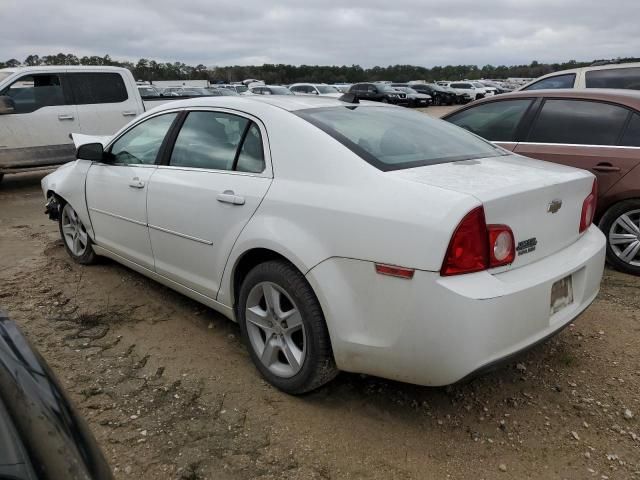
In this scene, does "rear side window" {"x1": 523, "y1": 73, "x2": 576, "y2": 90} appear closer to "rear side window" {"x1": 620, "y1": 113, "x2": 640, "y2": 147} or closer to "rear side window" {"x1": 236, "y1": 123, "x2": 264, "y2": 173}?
"rear side window" {"x1": 620, "y1": 113, "x2": 640, "y2": 147}

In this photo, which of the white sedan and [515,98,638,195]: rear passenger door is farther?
[515,98,638,195]: rear passenger door

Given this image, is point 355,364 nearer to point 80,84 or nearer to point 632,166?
point 632,166

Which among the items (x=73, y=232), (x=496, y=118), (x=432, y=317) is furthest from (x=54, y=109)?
(x=432, y=317)

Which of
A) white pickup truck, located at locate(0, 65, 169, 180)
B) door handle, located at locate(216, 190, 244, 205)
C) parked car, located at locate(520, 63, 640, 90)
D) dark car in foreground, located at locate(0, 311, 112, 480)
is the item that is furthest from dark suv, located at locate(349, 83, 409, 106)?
dark car in foreground, located at locate(0, 311, 112, 480)

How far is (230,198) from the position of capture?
2938 millimetres

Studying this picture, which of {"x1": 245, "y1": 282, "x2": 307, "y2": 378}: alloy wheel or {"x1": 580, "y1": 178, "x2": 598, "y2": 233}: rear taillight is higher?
{"x1": 580, "y1": 178, "x2": 598, "y2": 233}: rear taillight

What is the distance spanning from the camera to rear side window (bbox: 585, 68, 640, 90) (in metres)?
6.59

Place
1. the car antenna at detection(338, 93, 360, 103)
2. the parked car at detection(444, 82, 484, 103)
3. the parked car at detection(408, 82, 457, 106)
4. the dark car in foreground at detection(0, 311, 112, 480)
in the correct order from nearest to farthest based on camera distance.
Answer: the dark car in foreground at detection(0, 311, 112, 480) → the car antenna at detection(338, 93, 360, 103) → the parked car at detection(408, 82, 457, 106) → the parked car at detection(444, 82, 484, 103)

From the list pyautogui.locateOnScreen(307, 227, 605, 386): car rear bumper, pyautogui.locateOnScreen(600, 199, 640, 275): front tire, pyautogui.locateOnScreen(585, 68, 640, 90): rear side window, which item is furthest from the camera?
pyautogui.locateOnScreen(585, 68, 640, 90): rear side window

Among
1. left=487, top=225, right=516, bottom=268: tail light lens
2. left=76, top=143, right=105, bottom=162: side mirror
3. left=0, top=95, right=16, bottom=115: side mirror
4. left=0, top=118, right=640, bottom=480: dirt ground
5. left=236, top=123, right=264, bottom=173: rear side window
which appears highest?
left=0, top=95, right=16, bottom=115: side mirror

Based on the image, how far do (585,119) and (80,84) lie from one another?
7.69 metres

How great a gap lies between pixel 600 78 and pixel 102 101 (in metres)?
7.62

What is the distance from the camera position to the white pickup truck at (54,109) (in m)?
8.26

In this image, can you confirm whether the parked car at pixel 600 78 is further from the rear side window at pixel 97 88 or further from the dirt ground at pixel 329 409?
the rear side window at pixel 97 88
